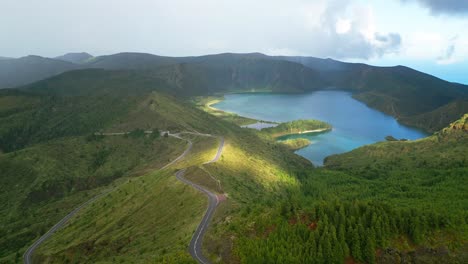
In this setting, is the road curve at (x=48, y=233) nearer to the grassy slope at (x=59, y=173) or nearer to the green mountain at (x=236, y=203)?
the green mountain at (x=236, y=203)

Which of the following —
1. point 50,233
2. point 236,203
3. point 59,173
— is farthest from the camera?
point 59,173

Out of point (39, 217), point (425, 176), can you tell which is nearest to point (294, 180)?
point (425, 176)

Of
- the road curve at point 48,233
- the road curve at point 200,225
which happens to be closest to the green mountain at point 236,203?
the road curve at point 200,225

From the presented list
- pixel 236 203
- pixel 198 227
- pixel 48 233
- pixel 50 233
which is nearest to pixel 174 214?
pixel 236 203

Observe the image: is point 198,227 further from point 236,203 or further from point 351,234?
point 351,234

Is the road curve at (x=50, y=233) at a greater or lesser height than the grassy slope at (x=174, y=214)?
lesser

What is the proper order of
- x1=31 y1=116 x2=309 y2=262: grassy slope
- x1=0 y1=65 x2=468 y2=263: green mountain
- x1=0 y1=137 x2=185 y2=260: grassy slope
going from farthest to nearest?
x1=0 y1=137 x2=185 y2=260: grassy slope → x1=31 y1=116 x2=309 y2=262: grassy slope → x1=0 y1=65 x2=468 y2=263: green mountain

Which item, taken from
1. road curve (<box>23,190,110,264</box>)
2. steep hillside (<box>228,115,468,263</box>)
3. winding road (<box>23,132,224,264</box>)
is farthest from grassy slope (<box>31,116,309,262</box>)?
steep hillside (<box>228,115,468,263</box>)

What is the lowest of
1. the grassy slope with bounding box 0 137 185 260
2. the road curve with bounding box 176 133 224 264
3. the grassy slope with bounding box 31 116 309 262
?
the grassy slope with bounding box 0 137 185 260

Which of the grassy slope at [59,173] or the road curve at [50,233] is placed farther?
the grassy slope at [59,173]

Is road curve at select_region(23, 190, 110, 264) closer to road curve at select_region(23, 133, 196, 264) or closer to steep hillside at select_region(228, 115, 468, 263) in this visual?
road curve at select_region(23, 133, 196, 264)

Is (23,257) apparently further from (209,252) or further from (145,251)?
(209,252)
